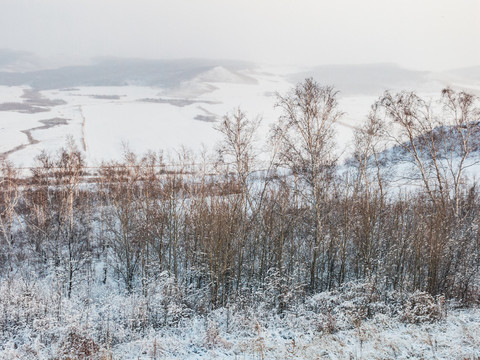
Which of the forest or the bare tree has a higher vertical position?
the bare tree

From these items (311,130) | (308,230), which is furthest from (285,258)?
(311,130)

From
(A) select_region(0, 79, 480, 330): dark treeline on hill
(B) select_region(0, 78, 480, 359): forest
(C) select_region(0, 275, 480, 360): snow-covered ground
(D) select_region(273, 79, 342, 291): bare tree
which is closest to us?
(C) select_region(0, 275, 480, 360): snow-covered ground

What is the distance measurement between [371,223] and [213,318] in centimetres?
915

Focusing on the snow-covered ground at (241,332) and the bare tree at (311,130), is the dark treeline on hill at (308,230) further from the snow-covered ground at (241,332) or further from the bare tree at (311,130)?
the snow-covered ground at (241,332)

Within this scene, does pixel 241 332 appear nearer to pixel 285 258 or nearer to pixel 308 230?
pixel 285 258

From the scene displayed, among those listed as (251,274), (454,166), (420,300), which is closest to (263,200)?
(251,274)

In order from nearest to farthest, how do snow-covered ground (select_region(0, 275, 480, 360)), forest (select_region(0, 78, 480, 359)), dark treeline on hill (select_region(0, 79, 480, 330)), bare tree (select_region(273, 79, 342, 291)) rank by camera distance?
1. snow-covered ground (select_region(0, 275, 480, 360))
2. forest (select_region(0, 78, 480, 359))
3. dark treeline on hill (select_region(0, 79, 480, 330))
4. bare tree (select_region(273, 79, 342, 291))

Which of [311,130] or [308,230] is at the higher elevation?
[311,130]

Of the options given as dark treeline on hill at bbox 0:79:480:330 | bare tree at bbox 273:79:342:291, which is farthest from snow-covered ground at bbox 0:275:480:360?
bare tree at bbox 273:79:342:291

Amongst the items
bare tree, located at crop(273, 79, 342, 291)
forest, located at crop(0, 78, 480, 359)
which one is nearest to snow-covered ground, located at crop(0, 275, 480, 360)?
forest, located at crop(0, 78, 480, 359)

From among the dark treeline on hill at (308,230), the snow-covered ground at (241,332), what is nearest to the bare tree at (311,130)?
the dark treeline on hill at (308,230)

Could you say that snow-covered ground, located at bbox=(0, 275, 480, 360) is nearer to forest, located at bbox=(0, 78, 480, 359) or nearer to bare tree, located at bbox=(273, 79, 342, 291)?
forest, located at bbox=(0, 78, 480, 359)

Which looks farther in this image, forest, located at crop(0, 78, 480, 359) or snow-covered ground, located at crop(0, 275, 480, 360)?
forest, located at crop(0, 78, 480, 359)

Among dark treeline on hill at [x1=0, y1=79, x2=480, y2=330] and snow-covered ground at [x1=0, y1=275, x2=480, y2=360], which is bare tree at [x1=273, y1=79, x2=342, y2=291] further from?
snow-covered ground at [x1=0, y1=275, x2=480, y2=360]
